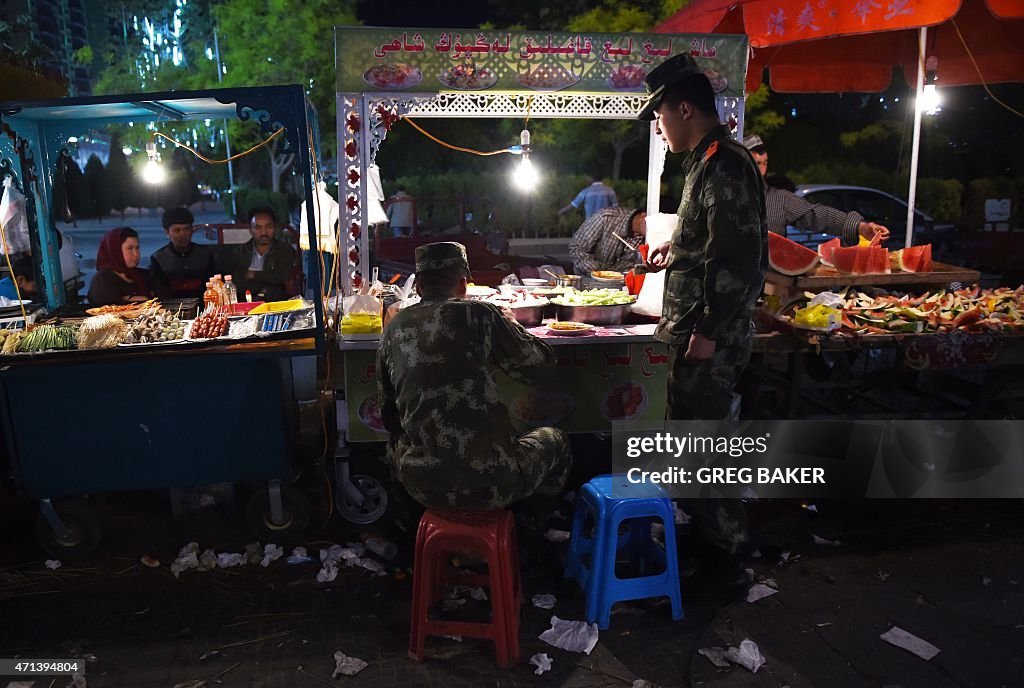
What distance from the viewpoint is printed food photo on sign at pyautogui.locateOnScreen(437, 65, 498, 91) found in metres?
5.41

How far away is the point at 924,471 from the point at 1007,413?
0.88m

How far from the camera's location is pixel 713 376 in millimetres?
3877

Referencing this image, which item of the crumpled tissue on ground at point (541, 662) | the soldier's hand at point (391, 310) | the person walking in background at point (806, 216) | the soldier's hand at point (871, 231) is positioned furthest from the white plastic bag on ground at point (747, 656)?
the person walking in background at point (806, 216)

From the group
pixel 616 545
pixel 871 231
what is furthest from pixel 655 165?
pixel 616 545

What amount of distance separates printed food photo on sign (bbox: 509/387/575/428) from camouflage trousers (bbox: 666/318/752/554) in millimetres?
812

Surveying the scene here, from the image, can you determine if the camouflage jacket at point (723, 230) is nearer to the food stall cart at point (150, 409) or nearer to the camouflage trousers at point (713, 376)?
the camouflage trousers at point (713, 376)

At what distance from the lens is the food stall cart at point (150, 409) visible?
4086 millimetres

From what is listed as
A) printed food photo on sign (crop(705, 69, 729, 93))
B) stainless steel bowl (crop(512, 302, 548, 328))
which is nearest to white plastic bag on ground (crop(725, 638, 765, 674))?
stainless steel bowl (crop(512, 302, 548, 328))

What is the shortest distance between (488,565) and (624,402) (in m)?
1.76

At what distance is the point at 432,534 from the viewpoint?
334cm

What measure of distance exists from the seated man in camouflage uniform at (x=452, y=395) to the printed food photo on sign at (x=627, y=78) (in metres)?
2.84

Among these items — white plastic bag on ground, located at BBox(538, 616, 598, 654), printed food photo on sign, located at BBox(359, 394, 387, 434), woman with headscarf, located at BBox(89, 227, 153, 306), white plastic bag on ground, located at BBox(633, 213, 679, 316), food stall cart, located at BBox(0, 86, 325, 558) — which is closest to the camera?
white plastic bag on ground, located at BBox(538, 616, 598, 654)

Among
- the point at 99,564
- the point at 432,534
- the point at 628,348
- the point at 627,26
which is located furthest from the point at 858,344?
the point at 627,26

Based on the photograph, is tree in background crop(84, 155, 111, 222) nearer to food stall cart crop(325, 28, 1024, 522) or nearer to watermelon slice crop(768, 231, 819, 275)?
food stall cart crop(325, 28, 1024, 522)
